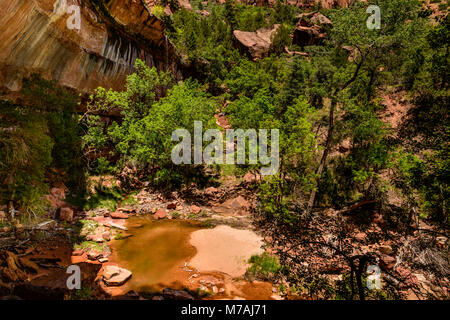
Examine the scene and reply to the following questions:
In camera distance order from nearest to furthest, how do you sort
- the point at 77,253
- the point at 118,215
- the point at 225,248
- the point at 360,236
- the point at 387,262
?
1. the point at 77,253
2. the point at 387,262
3. the point at 225,248
4. the point at 360,236
5. the point at 118,215

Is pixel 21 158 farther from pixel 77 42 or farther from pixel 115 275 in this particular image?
pixel 77 42

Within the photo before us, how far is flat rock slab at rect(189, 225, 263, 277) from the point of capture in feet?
33.2

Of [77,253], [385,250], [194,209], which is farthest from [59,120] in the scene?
[385,250]

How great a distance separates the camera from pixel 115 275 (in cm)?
859

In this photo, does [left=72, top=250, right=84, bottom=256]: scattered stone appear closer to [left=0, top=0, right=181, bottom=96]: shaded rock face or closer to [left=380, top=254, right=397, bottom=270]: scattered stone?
[left=0, top=0, right=181, bottom=96]: shaded rock face

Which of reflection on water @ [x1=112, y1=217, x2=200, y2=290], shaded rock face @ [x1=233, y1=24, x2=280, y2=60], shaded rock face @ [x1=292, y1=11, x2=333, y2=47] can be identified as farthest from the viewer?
shaded rock face @ [x1=292, y1=11, x2=333, y2=47]

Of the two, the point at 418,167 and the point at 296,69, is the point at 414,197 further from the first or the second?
the point at 296,69

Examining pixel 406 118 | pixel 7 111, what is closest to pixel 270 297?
pixel 7 111

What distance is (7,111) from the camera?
877 cm

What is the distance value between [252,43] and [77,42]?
115ft

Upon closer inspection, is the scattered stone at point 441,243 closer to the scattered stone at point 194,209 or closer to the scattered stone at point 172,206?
the scattered stone at point 194,209

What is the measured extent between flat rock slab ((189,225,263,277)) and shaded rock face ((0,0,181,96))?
12.1m

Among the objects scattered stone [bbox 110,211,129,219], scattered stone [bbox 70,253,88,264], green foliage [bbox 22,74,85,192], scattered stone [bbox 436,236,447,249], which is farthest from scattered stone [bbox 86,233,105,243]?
scattered stone [bbox 436,236,447,249]

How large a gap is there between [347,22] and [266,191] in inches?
415
